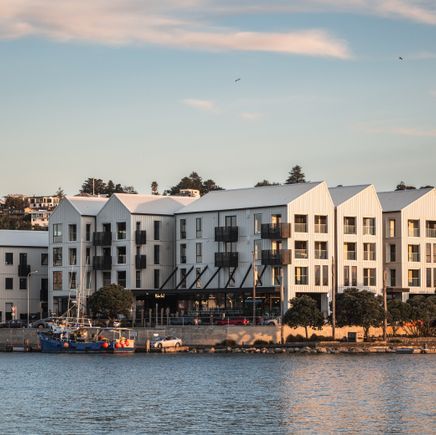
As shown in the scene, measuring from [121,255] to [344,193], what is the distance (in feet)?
80.8

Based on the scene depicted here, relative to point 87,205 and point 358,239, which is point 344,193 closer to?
point 358,239

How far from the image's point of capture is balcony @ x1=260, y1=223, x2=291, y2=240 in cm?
13738

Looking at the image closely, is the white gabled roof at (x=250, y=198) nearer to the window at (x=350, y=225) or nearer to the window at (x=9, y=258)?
the window at (x=350, y=225)

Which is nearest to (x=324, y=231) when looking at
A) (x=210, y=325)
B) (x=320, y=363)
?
(x=210, y=325)

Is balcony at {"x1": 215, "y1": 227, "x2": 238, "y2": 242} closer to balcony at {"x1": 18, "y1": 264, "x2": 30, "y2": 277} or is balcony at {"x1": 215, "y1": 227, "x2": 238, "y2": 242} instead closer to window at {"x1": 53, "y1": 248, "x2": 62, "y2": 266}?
window at {"x1": 53, "y1": 248, "x2": 62, "y2": 266}

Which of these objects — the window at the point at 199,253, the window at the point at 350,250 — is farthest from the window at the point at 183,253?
the window at the point at 350,250

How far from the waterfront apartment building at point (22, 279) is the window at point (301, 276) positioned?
113 ft

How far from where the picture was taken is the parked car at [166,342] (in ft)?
424

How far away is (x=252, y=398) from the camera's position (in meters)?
85.1

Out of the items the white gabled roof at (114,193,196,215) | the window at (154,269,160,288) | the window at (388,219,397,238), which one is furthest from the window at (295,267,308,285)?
the white gabled roof at (114,193,196,215)

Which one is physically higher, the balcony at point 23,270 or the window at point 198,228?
the window at point 198,228

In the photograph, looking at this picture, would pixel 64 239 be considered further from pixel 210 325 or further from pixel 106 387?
pixel 106 387

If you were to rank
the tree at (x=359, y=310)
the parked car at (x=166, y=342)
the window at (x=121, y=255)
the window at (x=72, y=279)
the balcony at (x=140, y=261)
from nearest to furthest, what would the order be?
the tree at (x=359, y=310) < the parked car at (x=166, y=342) < the balcony at (x=140, y=261) < the window at (x=121, y=255) < the window at (x=72, y=279)

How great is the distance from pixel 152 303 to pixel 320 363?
40.1 meters
